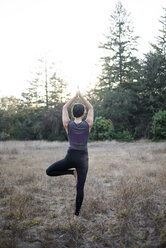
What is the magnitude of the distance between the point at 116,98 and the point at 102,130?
412cm

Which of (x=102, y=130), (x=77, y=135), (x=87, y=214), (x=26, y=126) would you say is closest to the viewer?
(x=77, y=135)

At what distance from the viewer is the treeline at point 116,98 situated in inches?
877

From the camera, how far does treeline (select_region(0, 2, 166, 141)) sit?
22281 mm

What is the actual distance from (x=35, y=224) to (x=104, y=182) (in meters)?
2.88

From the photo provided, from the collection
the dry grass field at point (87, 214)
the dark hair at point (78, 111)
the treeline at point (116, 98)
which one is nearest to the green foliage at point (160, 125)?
the treeline at point (116, 98)

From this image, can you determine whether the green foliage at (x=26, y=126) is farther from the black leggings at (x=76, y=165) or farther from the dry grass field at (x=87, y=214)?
the black leggings at (x=76, y=165)

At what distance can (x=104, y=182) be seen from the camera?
572cm

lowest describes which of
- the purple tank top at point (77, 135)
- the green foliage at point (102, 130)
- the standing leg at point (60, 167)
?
the green foliage at point (102, 130)

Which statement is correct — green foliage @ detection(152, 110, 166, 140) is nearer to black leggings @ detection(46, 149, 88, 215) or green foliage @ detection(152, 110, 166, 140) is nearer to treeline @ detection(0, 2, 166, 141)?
treeline @ detection(0, 2, 166, 141)

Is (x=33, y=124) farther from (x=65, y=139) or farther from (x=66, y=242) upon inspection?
(x=66, y=242)

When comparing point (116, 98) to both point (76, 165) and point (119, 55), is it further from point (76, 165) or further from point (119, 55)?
point (76, 165)

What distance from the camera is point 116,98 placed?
22.3m

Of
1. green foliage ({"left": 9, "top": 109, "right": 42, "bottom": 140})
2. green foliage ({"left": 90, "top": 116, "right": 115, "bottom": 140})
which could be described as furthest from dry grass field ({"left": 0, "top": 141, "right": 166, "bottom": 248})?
green foliage ({"left": 9, "top": 109, "right": 42, "bottom": 140})

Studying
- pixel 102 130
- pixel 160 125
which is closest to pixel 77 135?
pixel 160 125
